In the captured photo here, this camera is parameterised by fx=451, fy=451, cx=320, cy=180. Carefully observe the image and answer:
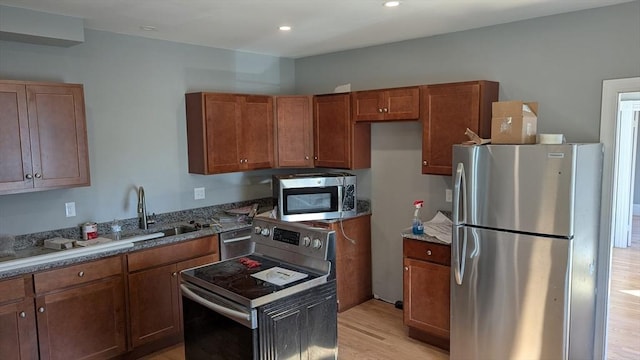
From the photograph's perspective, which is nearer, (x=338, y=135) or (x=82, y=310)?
(x=82, y=310)

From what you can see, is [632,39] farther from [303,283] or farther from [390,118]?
[303,283]

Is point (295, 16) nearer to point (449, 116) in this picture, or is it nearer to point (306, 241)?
point (449, 116)

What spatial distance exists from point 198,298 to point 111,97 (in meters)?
2.06

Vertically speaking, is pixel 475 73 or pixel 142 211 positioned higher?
pixel 475 73

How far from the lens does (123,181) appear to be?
12.3ft

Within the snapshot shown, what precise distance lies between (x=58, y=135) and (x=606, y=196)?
12.2 feet

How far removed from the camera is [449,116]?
3.50 metres

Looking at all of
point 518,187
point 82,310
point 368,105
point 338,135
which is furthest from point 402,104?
point 82,310

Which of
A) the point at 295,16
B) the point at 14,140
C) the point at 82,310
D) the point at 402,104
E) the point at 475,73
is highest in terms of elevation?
the point at 295,16

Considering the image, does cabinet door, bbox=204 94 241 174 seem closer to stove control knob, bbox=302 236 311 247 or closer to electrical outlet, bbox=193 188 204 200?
electrical outlet, bbox=193 188 204 200

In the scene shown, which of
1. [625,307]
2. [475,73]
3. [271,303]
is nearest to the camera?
[271,303]

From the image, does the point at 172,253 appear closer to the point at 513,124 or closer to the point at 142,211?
the point at 142,211

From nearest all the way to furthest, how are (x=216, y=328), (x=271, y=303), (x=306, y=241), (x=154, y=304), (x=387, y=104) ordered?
(x=271, y=303), (x=216, y=328), (x=306, y=241), (x=154, y=304), (x=387, y=104)

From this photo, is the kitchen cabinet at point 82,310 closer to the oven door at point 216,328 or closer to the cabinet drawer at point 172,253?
the cabinet drawer at point 172,253
